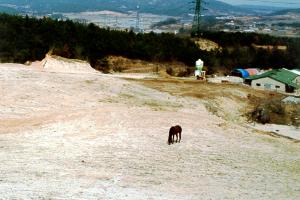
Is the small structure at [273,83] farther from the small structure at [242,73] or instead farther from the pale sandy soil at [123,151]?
the pale sandy soil at [123,151]

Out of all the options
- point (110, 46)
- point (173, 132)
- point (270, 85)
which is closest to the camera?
point (173, 132)

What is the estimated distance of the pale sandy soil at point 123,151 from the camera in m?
20.1

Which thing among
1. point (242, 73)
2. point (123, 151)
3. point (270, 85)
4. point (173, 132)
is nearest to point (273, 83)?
point (270, 85)

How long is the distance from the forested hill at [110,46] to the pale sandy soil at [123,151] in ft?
84.3

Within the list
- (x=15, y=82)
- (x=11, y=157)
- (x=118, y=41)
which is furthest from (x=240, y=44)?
(x=11, y=157)

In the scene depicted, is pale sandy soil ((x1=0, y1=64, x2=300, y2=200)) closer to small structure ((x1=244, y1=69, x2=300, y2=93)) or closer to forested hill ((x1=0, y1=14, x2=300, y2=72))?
forested hill ((x1=0, y1=14, x2=300, y2=72))

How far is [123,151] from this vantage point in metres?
25.0

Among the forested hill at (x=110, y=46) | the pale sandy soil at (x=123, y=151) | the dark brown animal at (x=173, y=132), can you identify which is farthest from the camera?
the forested hill at (x=110, y=46)

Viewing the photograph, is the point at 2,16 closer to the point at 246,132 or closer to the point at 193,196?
the point at 246,132

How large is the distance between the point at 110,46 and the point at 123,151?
162 feet

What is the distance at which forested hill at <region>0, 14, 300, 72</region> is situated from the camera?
214 feet

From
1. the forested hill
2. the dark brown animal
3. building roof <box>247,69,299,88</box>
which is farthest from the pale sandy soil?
building roof <box>247,69,299,88</box>

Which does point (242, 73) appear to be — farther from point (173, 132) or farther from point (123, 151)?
point (123, 151)

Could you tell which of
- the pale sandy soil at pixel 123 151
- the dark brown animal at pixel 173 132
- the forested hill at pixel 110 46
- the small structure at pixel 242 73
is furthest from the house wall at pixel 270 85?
the dark brown animal at pixel 173 132
